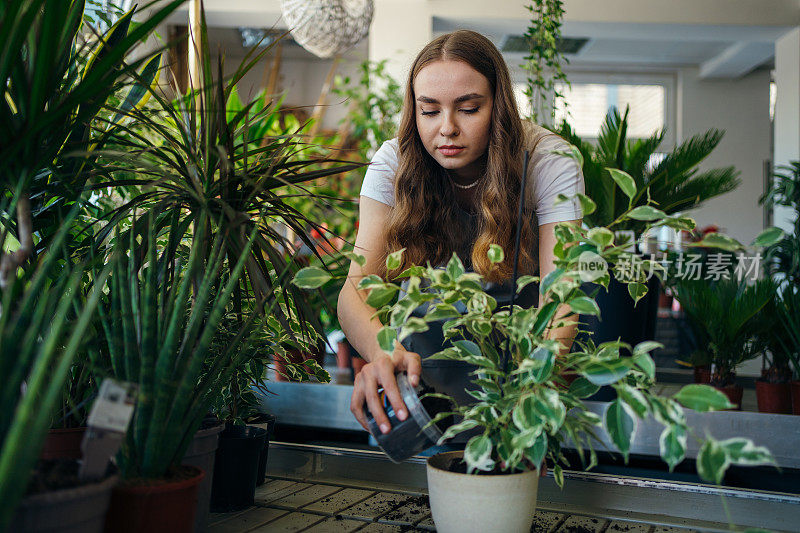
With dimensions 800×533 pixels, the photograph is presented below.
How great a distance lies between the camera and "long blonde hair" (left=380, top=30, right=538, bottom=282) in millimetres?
1347

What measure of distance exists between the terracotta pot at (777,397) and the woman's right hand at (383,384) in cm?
255

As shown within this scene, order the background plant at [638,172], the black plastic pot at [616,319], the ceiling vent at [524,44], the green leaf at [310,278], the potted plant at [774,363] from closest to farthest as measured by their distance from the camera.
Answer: the green leaf at [310,278]
the black plastic pot at [616,319]
the background plant at [638,172]
the potted plant at [774,363]
the ceiling vent at [524,44]

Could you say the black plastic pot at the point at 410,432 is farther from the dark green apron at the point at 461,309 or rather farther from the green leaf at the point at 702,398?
the dark green apron at the point at 461,309

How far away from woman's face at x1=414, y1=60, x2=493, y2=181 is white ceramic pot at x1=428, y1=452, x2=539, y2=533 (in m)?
0.73

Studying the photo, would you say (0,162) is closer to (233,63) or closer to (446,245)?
(446,245)

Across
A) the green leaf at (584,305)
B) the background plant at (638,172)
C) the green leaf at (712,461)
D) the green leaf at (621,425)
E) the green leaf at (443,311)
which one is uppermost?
the background plant at (638,172)

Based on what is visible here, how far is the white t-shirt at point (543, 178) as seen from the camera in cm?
130

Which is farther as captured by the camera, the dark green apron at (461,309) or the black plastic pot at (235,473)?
the dark green apron at (461,309)

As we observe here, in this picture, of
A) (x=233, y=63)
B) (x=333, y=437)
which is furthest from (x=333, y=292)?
(x=233, y=63)

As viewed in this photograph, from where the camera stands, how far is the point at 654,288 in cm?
264

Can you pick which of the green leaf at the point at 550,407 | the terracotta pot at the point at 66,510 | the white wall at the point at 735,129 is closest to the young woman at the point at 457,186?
the green leaf at the point at 550,407

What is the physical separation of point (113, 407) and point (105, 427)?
0.06ft

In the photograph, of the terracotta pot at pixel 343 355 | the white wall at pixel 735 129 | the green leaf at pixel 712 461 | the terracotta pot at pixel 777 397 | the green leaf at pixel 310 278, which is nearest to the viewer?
the green leaf at pixel 712 461

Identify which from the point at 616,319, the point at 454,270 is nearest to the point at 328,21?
the point at 616,319
